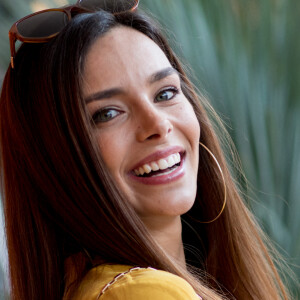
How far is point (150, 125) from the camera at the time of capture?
3.74 ft

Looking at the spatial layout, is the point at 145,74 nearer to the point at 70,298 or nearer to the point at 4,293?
the point at 70,298

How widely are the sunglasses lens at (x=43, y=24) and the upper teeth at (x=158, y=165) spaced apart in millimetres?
296

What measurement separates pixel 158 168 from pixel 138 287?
32cm

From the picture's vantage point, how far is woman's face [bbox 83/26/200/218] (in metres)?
1.13

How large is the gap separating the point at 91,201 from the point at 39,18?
364 mm

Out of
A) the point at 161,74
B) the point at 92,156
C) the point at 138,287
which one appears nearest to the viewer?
the point at 138,287

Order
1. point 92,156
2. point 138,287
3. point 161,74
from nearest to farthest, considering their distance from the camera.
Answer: point 138,287, point 92,156, point 161,74

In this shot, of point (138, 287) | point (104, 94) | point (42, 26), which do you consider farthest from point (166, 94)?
point (138, 287)

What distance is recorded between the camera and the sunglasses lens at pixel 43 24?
1.16m

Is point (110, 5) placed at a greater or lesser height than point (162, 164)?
greater

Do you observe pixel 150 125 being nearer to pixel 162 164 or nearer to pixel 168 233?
pixel 162 164

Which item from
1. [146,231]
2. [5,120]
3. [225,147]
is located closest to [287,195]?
[225,147]

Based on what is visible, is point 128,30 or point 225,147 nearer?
point 128,30

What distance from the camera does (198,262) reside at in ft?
4.80
